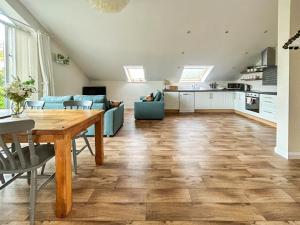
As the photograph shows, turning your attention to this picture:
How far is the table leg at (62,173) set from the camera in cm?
187

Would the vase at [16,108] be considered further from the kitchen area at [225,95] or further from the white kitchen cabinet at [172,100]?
the white kitchen cabinet at [172,100]

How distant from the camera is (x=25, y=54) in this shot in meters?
6.07

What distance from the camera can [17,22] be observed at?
18.6 feet

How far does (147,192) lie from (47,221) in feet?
3.05

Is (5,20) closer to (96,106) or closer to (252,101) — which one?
(96,106)

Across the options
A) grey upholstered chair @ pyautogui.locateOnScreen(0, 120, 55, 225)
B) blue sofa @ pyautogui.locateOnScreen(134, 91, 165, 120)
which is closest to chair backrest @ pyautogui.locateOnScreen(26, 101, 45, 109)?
grey upholstered chair @ pyautogui.locateOnScreen(0, 120, 55, 225)

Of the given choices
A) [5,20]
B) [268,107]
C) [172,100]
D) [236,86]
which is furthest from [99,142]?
[236,86]

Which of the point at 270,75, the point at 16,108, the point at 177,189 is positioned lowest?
the point at 177,189

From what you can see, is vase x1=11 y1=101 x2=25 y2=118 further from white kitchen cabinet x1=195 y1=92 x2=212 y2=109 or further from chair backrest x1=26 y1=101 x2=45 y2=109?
white kitchen cabinet x1=195 y1=92 x2=212 y2=109

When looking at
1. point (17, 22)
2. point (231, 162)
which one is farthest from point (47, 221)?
point (17, 22)

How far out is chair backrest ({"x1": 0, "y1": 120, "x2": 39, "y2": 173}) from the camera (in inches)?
63.5

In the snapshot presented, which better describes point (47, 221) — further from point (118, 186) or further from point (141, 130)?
point (141, 130)

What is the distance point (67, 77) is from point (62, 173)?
691 cm

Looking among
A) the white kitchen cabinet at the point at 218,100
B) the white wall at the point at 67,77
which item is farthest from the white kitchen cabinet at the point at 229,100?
the white wall at the point at 67,77
